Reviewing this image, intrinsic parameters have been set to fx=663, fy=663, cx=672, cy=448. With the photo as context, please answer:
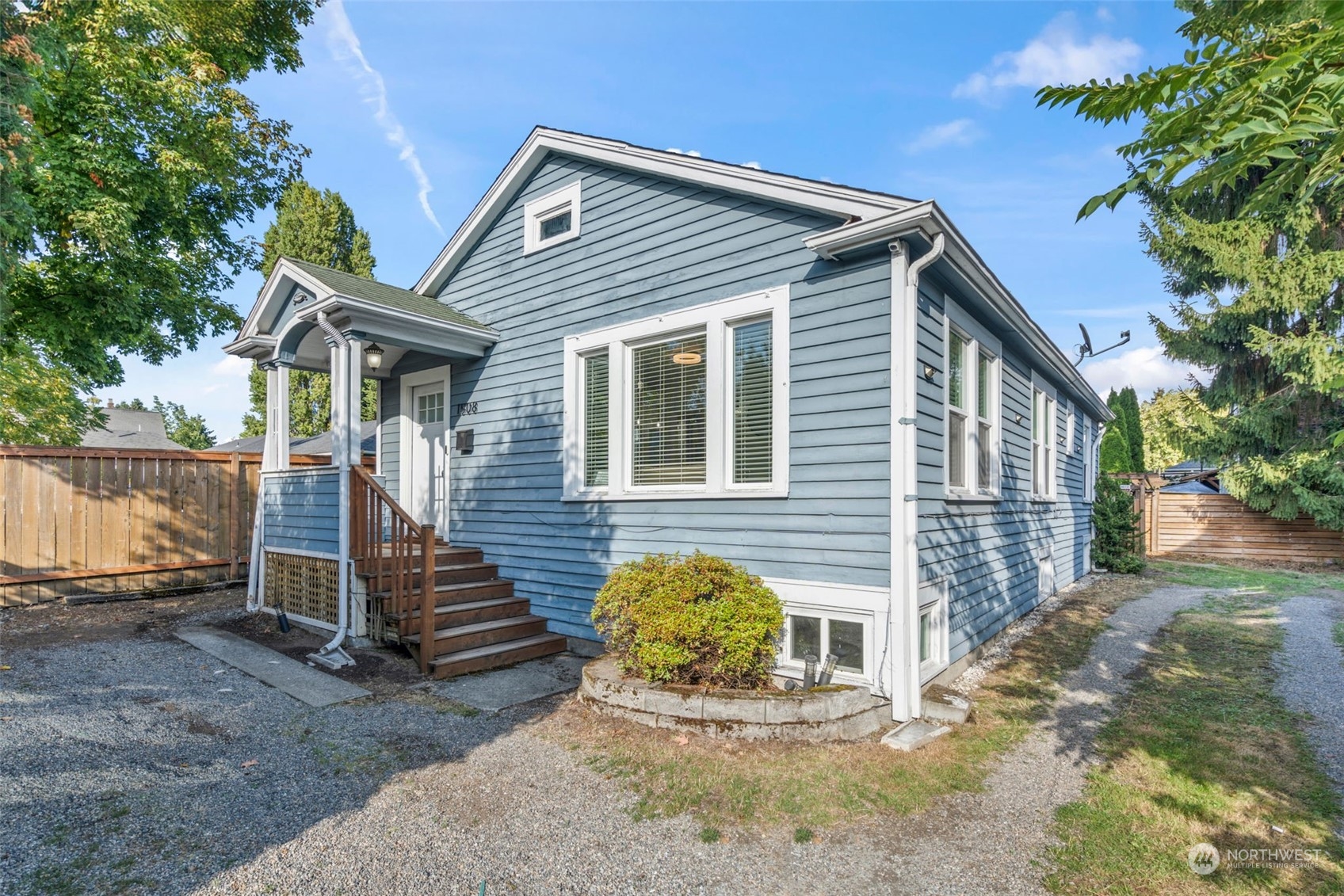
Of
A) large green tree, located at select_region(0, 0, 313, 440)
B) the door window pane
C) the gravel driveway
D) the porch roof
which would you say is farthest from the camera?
large green tree, located at select_region(0, 0, 313, 440)

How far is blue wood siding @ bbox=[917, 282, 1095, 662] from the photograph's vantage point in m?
5.20

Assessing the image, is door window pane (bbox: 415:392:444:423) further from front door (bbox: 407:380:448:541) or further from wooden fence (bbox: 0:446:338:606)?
wooden fence (bbox: 0:446:338:606)

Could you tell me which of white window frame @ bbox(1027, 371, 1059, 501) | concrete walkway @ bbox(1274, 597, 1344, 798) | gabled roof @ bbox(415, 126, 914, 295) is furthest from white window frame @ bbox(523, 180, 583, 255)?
concrete walkway @ bbox(1274, 597, 1344, 798)

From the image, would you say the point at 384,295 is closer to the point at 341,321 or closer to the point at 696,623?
the point at 341,321

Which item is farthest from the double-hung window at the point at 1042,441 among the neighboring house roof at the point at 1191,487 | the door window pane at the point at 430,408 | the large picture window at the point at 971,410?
the neighboring house roof at the point at 1191,487

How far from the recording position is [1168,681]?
5.66 meters

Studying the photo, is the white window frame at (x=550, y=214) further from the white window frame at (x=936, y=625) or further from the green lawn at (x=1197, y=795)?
the green lawn at (x=1197, y=795)

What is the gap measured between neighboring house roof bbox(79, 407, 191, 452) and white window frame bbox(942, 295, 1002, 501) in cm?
2318

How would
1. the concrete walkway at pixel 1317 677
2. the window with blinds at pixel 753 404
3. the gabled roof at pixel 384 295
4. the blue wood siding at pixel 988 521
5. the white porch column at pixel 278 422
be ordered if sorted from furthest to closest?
the white porch column at pixel 278 422 < the gabled roof at pixel 384 295 < the window with blinds at pixel 753 404 < the blue wood siding at pixel 988 521 < the concrete walkway at pixel 1317 677

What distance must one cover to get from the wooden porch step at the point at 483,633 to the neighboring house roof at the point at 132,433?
19.7 m

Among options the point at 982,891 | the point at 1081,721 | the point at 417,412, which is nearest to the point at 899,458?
the point at 1081,721

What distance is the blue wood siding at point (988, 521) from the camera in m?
5.20

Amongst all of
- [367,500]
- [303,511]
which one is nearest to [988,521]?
[367,500]

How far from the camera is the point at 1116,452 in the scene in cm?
2339
